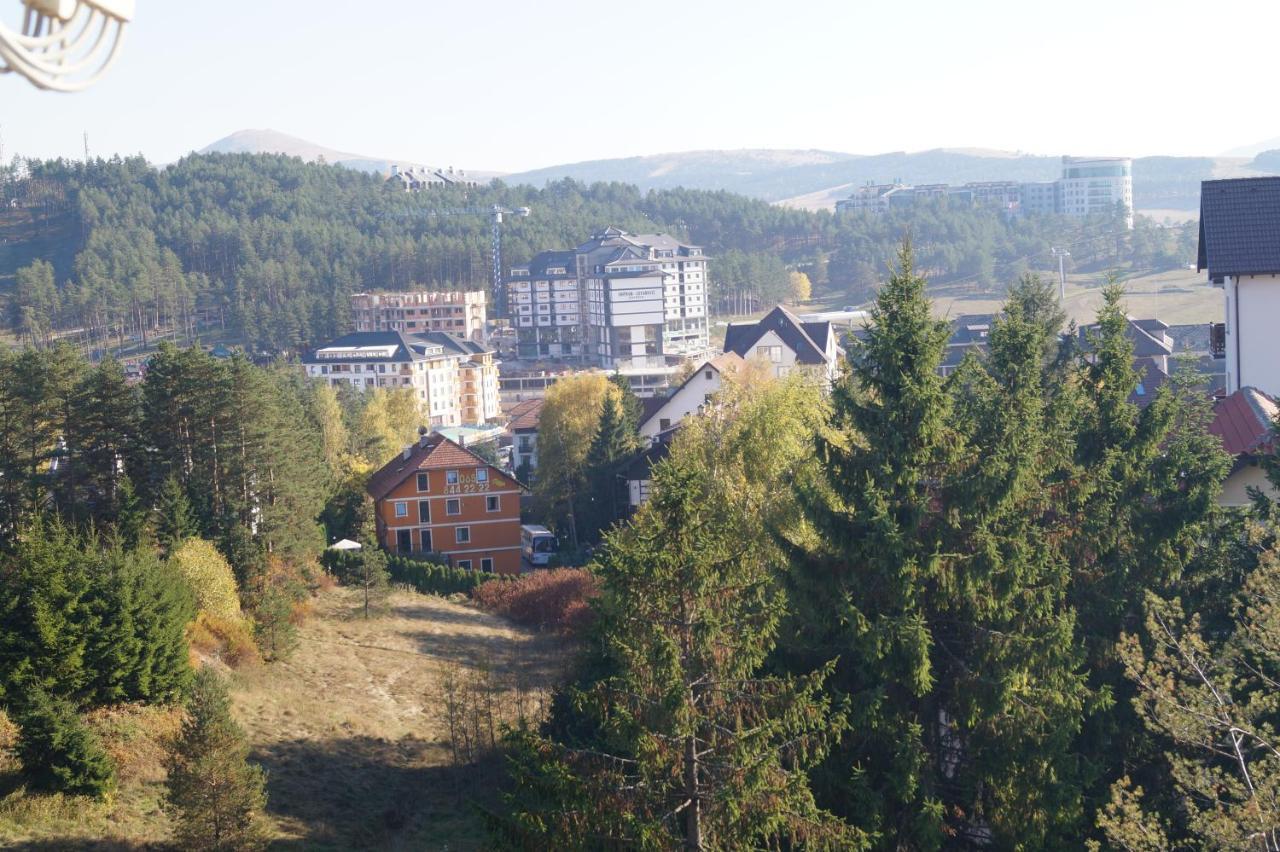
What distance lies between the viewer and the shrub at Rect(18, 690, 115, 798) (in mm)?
19094

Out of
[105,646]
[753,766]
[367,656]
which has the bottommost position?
[367,656]

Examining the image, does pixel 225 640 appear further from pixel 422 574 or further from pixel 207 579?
pixel 422 574

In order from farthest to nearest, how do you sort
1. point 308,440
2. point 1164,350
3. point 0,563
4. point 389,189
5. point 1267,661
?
point 389,189 → point 1164,350 → point 308,440 → point 0,563 → point 1267,661

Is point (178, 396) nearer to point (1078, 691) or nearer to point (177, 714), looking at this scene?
point (177, 714)

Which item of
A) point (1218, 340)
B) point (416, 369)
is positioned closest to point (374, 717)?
point (1218, 340)

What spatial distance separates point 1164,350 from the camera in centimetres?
6294

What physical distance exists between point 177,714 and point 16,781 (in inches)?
132

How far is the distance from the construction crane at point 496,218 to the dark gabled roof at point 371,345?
39.3 meters

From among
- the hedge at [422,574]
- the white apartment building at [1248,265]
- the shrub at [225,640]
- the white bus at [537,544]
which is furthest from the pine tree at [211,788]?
the white bus at [537,544]

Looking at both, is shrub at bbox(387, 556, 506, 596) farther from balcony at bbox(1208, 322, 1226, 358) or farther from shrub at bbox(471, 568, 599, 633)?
balcony at bbox(1208, 322, 1226, 358)

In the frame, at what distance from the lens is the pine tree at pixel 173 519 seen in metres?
28.9

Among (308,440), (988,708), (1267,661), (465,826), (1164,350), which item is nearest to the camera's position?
(1267,661)

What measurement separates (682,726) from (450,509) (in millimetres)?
33945

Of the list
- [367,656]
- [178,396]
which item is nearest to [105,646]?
[367,656]
